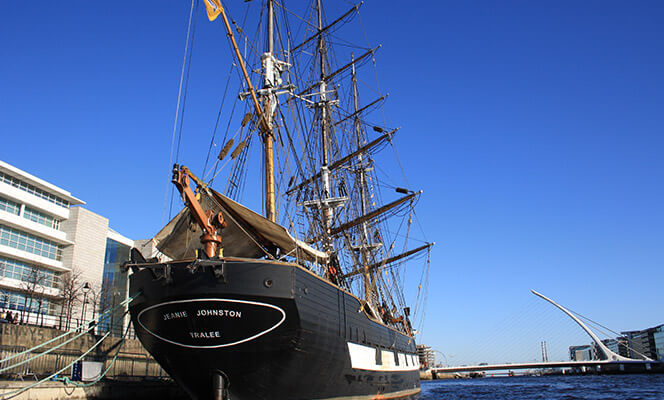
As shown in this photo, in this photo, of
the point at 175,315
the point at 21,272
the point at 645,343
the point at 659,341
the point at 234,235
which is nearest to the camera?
the point at 175,315

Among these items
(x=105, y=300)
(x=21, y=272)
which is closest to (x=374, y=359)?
(x=105, y=300)

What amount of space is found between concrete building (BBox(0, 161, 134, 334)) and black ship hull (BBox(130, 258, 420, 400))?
31454mm

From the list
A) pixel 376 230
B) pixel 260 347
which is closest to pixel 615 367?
pixel 376 230

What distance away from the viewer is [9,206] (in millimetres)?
46312

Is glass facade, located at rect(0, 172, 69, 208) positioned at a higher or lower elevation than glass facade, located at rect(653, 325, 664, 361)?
higher

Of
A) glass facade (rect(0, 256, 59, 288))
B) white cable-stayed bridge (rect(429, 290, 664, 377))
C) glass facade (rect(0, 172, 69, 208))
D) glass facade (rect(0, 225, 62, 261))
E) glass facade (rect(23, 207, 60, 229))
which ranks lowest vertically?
white cable-stayed bridge (rect(429, 290, 664, 377))

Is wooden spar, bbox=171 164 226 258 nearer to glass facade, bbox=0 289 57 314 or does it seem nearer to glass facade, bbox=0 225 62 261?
glass facade, bbox=0 289 57 314

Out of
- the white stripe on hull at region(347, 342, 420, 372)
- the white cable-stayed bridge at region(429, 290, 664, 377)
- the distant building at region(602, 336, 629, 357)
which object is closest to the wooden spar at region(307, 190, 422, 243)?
the white stripe on hull at region(347, 342, 420, 372)

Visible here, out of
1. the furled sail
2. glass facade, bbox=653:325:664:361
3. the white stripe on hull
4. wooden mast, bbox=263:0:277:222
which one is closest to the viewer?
the furled sail

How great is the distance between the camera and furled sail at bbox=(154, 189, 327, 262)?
17062 millimetres

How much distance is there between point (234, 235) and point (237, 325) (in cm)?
504

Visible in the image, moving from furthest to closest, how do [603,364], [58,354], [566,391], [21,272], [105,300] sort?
1. [603,364]
2. [105,300]
3. [21,272]
4. [566,391]
5. [58,354]

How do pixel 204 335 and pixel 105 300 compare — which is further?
pixel 105 300

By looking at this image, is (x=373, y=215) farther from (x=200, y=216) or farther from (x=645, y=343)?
(x=645, y=343)
